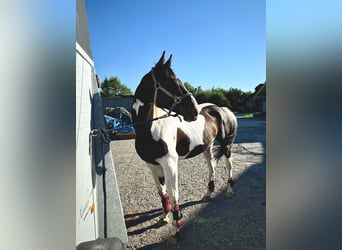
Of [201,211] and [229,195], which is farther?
[229,195]

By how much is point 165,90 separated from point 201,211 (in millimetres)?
1471

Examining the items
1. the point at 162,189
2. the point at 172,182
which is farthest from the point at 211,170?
the point at 172,182

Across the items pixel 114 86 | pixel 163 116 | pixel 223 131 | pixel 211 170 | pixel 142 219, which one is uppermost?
pixel 114 86

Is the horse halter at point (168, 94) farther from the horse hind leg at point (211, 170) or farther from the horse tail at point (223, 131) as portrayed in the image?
the horse hind leg at point (211, 170)

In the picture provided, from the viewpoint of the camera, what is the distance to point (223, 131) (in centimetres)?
273

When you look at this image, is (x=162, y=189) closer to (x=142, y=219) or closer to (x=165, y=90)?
(x=142, y=219)

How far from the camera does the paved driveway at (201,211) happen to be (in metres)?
1.71

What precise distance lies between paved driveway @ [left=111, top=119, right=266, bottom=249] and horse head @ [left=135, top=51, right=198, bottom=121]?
801 millimetres

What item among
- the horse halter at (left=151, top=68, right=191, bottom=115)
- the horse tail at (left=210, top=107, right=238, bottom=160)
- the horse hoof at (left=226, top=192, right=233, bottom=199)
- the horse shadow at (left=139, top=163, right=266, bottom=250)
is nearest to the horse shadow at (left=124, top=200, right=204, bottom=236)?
the horse shadow at (left=139, top=163, right=266, bottom=250)
